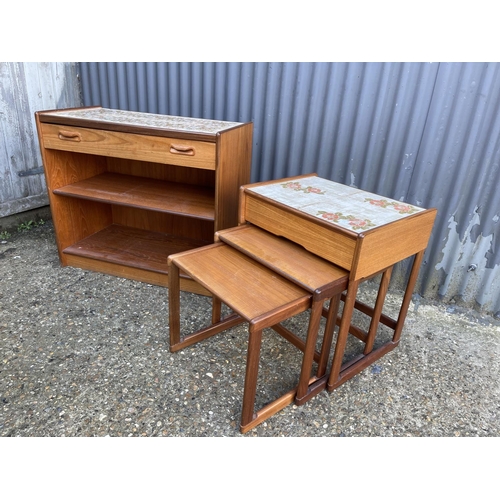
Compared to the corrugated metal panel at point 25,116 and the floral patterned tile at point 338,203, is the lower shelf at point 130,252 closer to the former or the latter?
the corrugated metal panel at point 25,116

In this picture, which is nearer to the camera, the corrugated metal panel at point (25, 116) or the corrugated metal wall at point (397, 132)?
the corrugated metal wall at point (397, 132)

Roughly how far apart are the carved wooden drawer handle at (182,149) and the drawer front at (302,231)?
48 centimetres

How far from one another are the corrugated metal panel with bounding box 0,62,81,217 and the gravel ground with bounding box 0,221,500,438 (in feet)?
3.32

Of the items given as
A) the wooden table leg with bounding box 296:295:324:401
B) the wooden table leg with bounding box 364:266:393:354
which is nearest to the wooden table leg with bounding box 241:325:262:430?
the wooden table leg with bounding box 296:295:324:401

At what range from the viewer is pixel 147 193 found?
2.78m

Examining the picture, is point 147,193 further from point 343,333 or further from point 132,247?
point 343,333

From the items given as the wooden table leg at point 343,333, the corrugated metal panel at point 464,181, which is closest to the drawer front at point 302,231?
the wooden table leg at point 343,333

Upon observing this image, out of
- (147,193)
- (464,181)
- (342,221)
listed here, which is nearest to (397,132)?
(464,181)

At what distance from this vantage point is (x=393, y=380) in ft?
6.88

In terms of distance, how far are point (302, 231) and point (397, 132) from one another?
1151 millimetres

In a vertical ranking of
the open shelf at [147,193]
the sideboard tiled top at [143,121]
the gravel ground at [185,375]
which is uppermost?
the sideboard tiled top at [143,121]

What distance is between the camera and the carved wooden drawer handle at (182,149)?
231 cm

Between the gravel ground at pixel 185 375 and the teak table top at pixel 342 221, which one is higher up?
the teak table top at pixel 342 221

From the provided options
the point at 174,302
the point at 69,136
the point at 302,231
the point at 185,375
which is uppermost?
the point at 69,136
